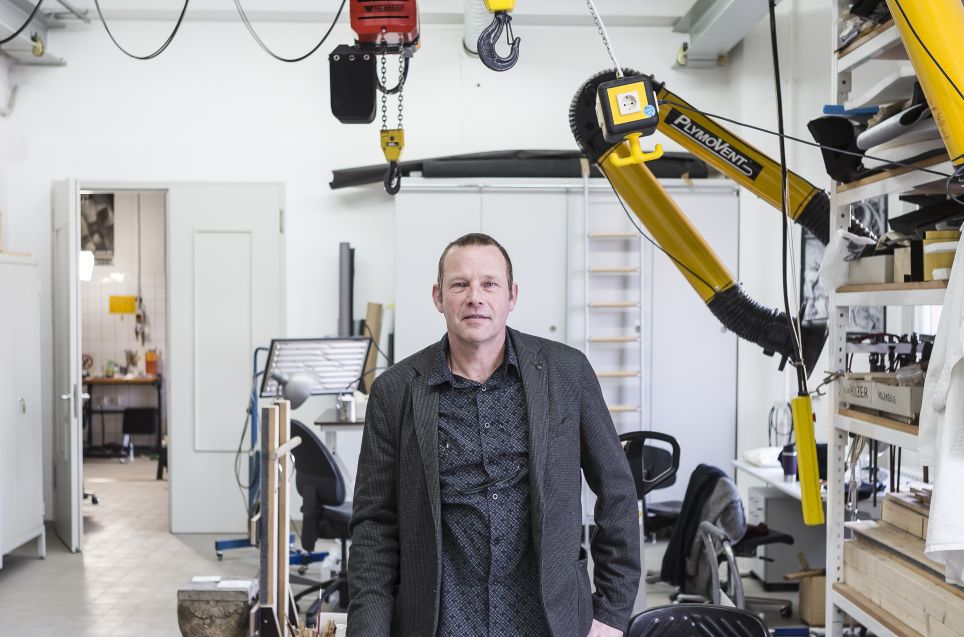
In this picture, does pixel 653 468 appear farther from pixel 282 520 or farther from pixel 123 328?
pixel 123 328

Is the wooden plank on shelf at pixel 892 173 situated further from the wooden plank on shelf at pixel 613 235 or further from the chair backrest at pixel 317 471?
the wooden plank on shelf at pixel 613 235

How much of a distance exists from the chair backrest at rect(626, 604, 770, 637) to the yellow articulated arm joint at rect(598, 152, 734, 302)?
1.37 m

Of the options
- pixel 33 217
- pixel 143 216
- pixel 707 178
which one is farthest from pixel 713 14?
pixel 143 216

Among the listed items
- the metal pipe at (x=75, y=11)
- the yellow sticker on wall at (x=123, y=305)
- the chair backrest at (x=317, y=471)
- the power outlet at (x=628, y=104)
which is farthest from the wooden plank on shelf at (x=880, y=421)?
the yellow sticker on wall at (x=123, y=305)

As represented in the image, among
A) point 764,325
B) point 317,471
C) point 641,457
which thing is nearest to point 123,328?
point 317,471

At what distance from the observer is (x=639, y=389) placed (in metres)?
6.54

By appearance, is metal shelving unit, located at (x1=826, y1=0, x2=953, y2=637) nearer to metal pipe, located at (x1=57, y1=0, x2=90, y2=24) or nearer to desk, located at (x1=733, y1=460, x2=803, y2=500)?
desk, located at (x1=733, y1=460, x2=803, y2=500)

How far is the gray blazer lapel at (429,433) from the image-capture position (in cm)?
200

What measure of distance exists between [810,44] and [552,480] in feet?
16.4

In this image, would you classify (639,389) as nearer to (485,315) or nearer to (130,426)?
(485,315)

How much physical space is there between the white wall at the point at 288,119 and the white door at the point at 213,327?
0.70 ft

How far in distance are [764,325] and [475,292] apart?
5.85ft

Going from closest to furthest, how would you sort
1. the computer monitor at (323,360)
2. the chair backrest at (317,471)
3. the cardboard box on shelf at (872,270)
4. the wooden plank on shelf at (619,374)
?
1. the cardboard box on shelf at (872,270)
2. the chair backrest at (317,471)
3. the computer monitor at (323,360)
4. the wooden plank on shelf at (619,374)

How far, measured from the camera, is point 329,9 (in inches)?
271
